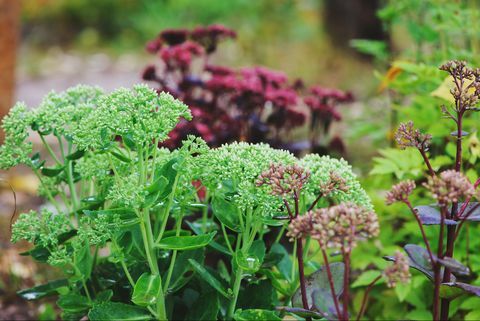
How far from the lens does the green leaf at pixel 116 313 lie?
146 centimetres

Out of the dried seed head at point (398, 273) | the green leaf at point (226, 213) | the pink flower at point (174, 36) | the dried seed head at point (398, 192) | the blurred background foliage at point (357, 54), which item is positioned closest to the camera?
the dried seed head at point (398, 273)

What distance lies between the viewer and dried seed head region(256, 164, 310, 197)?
1.27 meters

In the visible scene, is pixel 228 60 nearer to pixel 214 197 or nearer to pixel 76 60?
pixel 76 60

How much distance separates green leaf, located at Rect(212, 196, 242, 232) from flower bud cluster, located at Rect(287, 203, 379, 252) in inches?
15.9

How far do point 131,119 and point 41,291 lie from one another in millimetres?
686

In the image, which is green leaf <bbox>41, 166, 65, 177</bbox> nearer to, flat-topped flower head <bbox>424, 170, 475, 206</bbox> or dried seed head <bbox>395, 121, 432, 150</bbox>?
dried seed head <bbox>395, 121, 432, 150</bbox>

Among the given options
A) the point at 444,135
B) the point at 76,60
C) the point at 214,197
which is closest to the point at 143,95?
the point at 214,197

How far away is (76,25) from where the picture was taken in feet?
33.8

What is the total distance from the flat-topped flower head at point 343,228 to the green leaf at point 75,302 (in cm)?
80

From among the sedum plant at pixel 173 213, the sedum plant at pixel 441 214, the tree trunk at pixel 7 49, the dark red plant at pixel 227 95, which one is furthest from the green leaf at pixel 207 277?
the tree trunk at pixel 7 49

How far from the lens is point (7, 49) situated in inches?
154

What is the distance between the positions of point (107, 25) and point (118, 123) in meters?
9.27

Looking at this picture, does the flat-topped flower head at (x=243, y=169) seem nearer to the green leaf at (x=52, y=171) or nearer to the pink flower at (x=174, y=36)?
the green leaf at (x=52, y=171)

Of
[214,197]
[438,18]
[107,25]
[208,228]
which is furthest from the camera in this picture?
[107,25]
